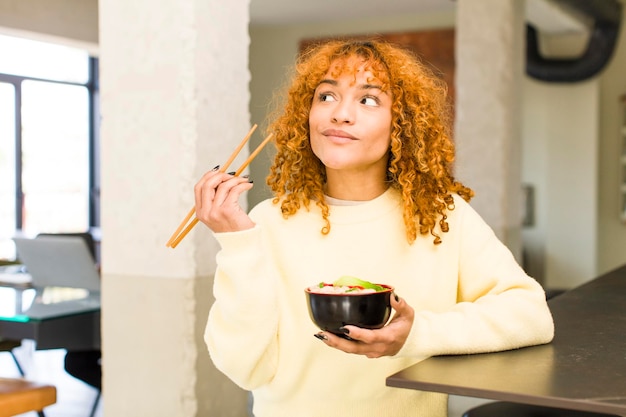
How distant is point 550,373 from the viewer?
117 cm

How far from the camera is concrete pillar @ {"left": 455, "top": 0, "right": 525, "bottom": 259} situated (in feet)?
15.4

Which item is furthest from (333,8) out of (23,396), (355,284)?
(355,284)

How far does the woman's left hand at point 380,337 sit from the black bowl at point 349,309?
11 millimetres

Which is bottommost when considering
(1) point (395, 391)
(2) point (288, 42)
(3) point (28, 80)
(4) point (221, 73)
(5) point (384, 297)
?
(1) point (395, 391)

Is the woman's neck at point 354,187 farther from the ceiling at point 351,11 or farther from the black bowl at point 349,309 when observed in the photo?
the ceiling at point 351,11

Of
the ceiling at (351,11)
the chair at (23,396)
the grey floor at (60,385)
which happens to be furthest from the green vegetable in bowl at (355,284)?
the ceiling at (351,11)

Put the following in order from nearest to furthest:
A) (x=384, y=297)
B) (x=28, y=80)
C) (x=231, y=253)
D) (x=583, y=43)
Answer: (x=384, y=297), (x=231, y=253), (x=583, y=43), (x=28, y=80)

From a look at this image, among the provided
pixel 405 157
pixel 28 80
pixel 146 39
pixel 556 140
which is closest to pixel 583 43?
pixel 556 140

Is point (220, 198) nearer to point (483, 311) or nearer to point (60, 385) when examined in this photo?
point (483, 311)

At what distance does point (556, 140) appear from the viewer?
24.8ft

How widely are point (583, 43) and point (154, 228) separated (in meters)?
6.23

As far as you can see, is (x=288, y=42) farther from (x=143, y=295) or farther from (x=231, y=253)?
(x=231, y=253)

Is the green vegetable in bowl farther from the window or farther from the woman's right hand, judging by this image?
the window

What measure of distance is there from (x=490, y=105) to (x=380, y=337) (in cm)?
377
